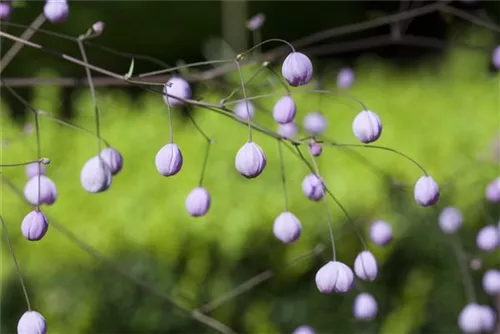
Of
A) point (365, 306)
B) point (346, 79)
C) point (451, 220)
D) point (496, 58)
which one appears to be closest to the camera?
point (365, 306)

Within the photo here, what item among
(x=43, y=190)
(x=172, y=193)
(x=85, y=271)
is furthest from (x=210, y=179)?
(x=43, y=190)

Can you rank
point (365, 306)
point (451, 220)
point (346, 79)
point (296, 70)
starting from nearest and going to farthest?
point (296, 70), point (365, 306), point (451, 220), point (346, 79)

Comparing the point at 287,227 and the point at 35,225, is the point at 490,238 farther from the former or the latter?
the point at 35,225

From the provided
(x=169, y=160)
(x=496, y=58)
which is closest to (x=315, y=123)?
(x=496, y=58)

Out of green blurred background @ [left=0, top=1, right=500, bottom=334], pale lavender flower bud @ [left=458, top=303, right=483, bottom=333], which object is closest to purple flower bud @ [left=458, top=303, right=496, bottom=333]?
pale lavender flower bud @ [left=458, top=303, right=483, bottom=333]

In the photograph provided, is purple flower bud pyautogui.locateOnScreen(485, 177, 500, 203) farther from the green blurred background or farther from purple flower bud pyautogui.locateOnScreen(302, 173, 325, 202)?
purple flower bud pyautogui.locateOnScreen(302, 173, 325, 202)

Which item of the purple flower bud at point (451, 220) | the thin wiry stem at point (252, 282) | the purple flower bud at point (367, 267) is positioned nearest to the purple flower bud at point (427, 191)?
the purple flower bud at point (367, 267)

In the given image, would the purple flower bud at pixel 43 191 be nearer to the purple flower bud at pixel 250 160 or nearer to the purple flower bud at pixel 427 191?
the purple flower bud at pixel 250 160
